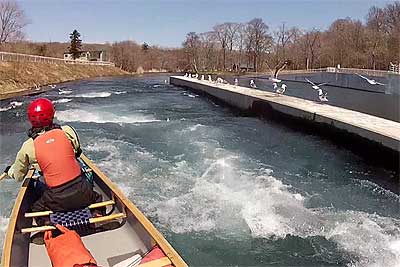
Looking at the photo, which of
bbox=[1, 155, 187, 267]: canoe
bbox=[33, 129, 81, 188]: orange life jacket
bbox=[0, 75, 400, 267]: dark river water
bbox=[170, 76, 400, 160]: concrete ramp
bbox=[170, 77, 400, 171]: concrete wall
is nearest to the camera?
bbox=[1, 155, 187, 267]: canoe

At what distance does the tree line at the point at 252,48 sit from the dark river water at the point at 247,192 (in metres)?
57.0

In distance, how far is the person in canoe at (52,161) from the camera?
3.65 meters

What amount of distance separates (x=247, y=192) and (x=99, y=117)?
36.4 feet

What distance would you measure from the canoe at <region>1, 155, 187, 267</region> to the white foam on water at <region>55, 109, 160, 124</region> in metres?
12.1

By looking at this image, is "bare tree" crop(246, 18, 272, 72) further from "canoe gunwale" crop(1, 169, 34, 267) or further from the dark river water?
"canoe gunwale" crop(1, 169, 34, 267)

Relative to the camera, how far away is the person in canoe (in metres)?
3.65

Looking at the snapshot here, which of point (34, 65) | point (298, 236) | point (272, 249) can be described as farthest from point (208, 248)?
point (34, 65)

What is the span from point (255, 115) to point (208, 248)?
47.4ft

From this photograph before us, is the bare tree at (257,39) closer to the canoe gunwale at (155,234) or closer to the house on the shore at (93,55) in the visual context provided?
the house on the shore at (93,55)

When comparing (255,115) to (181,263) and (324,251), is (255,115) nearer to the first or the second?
(324,251)

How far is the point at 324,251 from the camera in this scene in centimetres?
574

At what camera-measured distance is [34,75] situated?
1594 inches

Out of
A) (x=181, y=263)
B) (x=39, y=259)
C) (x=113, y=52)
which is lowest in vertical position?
(x=39, y=259)

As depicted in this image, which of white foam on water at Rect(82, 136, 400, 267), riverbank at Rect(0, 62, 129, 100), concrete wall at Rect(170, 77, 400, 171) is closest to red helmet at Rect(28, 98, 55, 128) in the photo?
white foam on water at Rect(82, 136, 400, 267)
